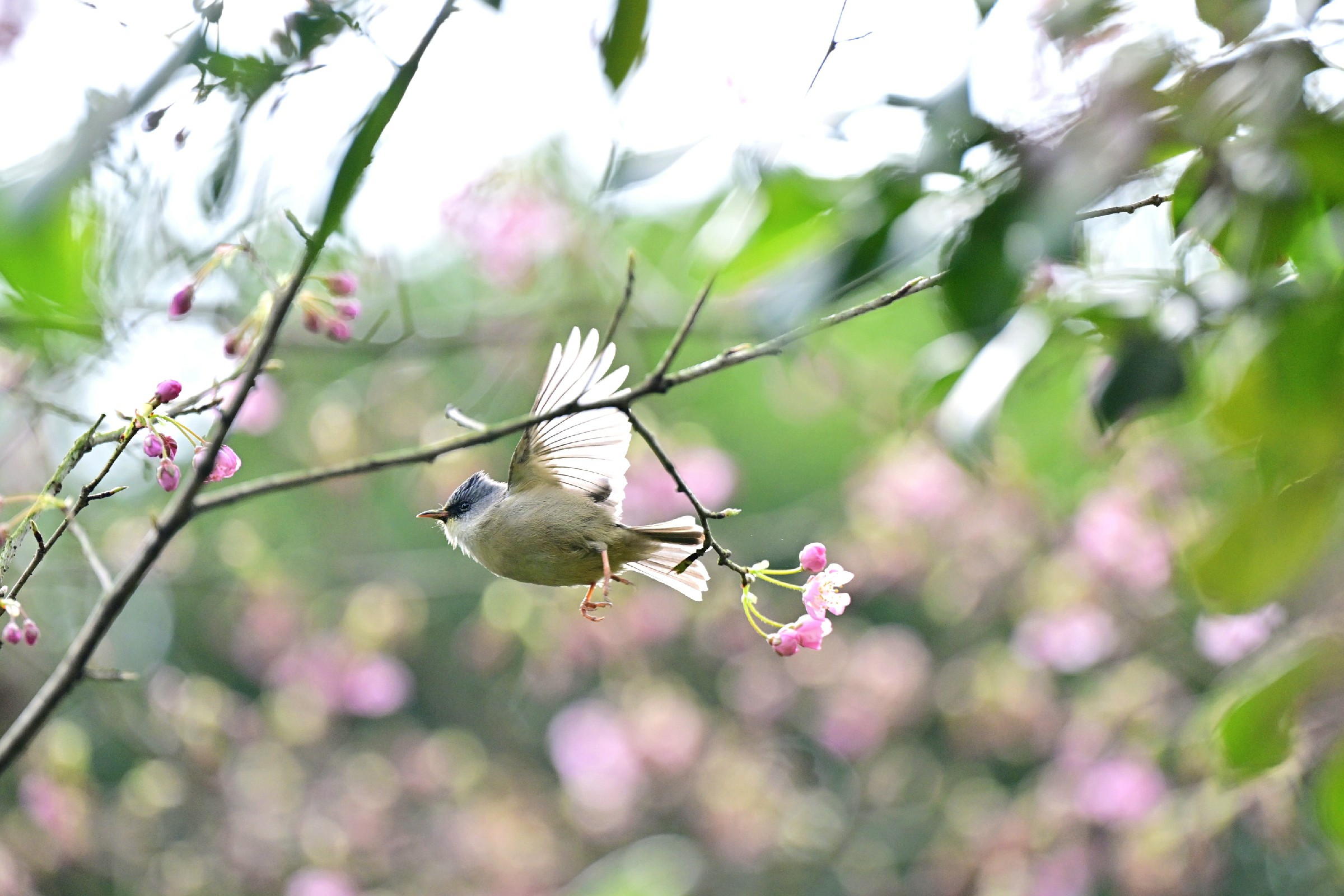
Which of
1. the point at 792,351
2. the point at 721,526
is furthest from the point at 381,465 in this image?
the point at 721,526

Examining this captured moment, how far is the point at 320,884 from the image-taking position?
279 cm

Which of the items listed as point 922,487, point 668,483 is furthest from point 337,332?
point 922,487

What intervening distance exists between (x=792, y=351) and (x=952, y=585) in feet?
6.23

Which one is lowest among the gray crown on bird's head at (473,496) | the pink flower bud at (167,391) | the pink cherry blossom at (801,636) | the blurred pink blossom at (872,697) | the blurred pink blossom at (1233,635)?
the blurred pink blossom at (872,697)

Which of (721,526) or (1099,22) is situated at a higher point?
(1099,22)

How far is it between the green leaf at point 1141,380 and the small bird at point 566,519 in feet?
1.43

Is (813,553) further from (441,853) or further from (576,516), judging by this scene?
(441,853)

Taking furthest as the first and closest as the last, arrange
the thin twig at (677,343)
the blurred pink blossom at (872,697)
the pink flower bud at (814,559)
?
the blurred pink blossom at (872,697)
the pink flower bud at (814,559)
the thin twig at (677,343)

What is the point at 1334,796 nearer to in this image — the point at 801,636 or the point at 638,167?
the point at 801,636

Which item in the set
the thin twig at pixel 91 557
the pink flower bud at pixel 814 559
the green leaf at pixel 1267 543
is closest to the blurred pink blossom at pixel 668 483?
the green leaf at pixel 1267 543

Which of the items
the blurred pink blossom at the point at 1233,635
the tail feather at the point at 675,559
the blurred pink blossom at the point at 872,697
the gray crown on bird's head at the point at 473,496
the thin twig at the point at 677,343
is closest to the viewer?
the thin twig at the point at 677,343

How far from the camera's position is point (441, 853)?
3.64m

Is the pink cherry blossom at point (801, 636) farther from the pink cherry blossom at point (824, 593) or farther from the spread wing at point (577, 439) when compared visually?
the spread wing at point (577, 439)

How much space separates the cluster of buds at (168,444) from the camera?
648 mm
